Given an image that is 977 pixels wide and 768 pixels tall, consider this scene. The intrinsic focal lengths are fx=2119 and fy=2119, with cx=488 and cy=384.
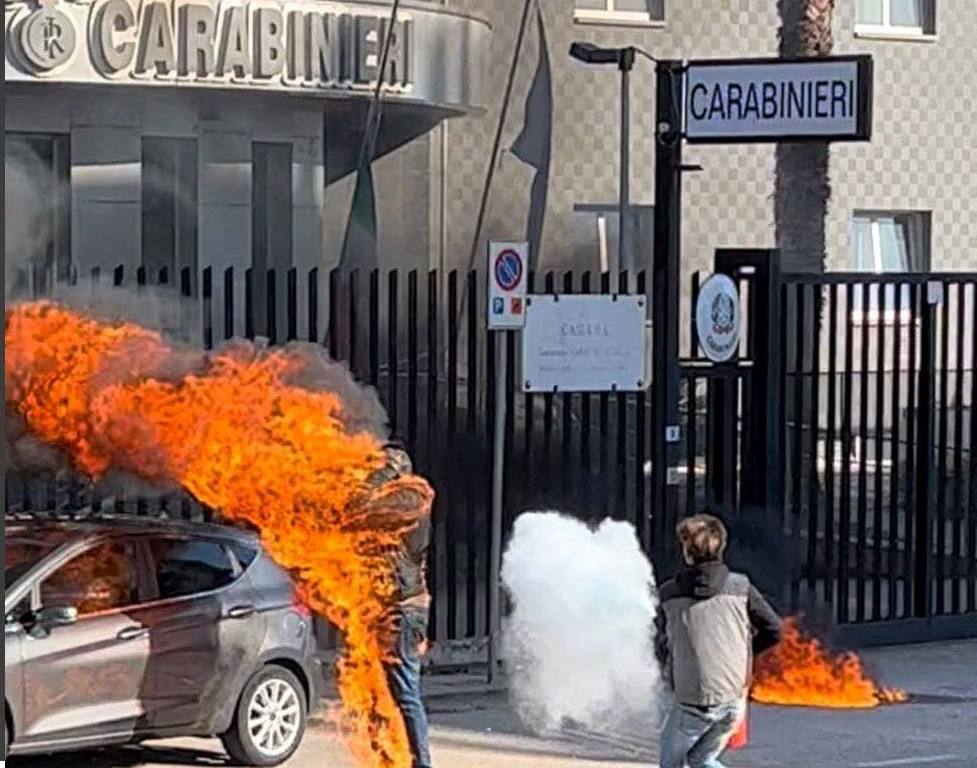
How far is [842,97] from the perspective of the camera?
13.6 metres

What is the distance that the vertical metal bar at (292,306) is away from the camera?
13.4m

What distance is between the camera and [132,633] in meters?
10.5

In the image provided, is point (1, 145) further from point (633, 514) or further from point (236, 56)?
point (236, 56)

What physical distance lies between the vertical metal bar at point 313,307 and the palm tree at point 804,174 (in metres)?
11.5

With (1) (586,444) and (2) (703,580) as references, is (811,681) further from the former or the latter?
(2) (703,580)

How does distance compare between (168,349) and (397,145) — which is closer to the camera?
(168,349)

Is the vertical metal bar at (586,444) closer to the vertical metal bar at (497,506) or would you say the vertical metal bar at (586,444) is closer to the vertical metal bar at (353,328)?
the vertical metal bar at (497,506)

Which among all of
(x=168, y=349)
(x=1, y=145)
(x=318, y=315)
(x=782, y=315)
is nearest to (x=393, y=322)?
(x=318, y=315)

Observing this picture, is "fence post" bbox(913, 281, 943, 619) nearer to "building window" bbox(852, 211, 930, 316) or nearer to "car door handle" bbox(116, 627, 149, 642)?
"car door handle" bbox(116, 627, 149, 642)

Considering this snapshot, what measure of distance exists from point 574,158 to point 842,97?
13.7 metres


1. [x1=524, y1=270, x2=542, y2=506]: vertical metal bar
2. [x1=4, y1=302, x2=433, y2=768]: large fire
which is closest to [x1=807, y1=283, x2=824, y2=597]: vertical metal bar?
[x1=524, y1=270, x2=542, y2=506]: vertical metal bar

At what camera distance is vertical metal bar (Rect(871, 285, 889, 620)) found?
52.1 ft

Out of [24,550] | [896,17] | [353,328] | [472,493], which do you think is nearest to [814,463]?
[472,493]

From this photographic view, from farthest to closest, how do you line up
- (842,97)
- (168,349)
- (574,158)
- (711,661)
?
(574,158) < (842,97) < (168,349) < (711,661)
